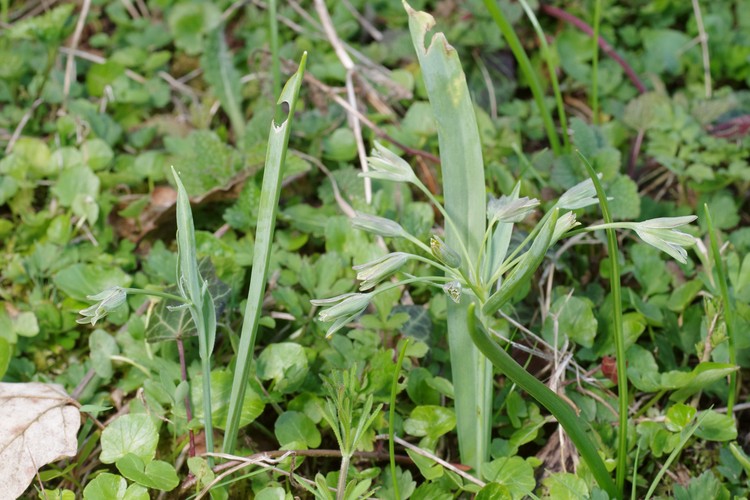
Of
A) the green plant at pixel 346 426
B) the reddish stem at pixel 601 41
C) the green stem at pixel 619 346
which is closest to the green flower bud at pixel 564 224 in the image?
the green stem at pixel 619 346

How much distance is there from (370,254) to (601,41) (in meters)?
1.21

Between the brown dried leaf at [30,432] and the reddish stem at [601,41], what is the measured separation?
186 cm

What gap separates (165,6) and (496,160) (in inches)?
54.5

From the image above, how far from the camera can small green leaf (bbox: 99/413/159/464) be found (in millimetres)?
1269

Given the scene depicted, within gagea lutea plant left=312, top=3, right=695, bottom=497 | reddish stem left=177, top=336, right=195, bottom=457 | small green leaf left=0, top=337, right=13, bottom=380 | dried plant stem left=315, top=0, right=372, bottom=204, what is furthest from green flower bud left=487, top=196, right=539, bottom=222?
small green leaf left=0, top=337, right=13, bottom=380

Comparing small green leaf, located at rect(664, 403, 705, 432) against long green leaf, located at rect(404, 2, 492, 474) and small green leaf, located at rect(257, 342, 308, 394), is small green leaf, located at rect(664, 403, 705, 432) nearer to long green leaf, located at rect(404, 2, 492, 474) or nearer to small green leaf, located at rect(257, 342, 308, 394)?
long green leaf, located at rect(404, 2, 492, 474)

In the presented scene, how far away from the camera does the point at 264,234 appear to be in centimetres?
112

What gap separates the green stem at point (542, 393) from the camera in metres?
0.94

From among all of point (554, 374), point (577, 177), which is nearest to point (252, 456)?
point (554, 374)

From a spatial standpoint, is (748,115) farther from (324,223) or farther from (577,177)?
(324,223)

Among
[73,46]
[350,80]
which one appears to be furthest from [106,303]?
[73,46]

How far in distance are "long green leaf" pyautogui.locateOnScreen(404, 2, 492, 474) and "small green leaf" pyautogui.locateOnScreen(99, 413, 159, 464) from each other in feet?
1.76

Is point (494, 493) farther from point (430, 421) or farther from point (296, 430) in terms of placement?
point (296, 430)

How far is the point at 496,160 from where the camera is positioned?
201cm
